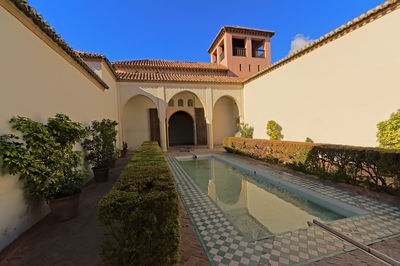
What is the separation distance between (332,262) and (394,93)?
5844mm

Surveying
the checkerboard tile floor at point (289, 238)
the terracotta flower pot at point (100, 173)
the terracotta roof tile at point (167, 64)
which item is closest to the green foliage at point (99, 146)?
the terracotta flower pot at point (100, 173)

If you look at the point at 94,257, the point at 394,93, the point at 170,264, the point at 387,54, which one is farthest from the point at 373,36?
the point at 94,257

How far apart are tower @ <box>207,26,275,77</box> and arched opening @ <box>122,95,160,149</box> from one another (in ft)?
28.2

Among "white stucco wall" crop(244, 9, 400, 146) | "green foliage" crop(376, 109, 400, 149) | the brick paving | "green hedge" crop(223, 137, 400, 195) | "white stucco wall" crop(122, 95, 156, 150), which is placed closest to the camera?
the brick paving

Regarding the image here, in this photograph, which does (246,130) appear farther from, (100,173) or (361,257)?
(361,257)

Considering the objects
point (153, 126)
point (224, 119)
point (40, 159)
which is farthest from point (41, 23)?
point (224, 119)

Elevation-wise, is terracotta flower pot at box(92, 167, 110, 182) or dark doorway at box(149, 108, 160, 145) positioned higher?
dark doorway at box(149, 108, 160, 145)

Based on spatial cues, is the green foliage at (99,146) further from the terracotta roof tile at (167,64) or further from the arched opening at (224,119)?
the arched opening at (224,119)

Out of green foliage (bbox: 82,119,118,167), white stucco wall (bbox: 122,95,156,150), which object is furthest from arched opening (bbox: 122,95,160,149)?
green foliage (bbox: 82,119,118,167)

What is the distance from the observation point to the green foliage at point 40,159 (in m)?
Answer: 2.36

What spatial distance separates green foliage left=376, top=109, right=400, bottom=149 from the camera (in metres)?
4.72

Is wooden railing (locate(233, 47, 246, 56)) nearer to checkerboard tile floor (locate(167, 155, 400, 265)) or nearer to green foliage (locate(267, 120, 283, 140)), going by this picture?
green foliage (locate(267, 120, 283, 140))

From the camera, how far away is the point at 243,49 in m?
16.6

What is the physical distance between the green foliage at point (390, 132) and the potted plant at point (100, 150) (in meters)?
8.49
